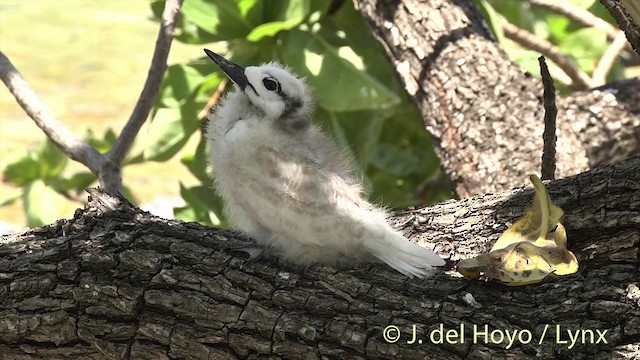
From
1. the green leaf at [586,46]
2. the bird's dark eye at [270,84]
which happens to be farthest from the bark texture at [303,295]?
the green leaf at [586,46]

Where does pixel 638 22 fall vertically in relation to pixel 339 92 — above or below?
below

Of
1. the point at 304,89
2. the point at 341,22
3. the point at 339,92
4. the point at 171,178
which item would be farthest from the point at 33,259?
the point at 171,178

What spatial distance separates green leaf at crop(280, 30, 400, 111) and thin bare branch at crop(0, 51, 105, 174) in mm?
717

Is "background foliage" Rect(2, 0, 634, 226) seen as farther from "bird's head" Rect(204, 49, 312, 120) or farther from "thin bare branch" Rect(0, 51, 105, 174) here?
"bird's head" Rect(204, 49, 312, 120)

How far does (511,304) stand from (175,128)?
72.5 inches

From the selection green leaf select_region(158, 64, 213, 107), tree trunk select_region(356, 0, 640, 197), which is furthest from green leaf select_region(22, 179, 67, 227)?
tree trunk select_region(356, 0, 640, 197)

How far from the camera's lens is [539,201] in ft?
7.02

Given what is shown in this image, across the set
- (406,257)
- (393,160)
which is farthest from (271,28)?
(406,257)

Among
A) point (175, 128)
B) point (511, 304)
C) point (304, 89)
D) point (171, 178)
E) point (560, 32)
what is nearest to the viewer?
point (511, 304)

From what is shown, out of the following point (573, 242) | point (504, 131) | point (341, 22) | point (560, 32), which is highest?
point (560, 32)

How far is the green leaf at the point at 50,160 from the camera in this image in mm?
3760

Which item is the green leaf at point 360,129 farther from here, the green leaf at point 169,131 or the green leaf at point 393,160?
the green leaf at point 169,131

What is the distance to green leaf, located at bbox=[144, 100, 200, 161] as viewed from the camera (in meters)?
3.53

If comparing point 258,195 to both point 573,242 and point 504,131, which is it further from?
point 504,131
